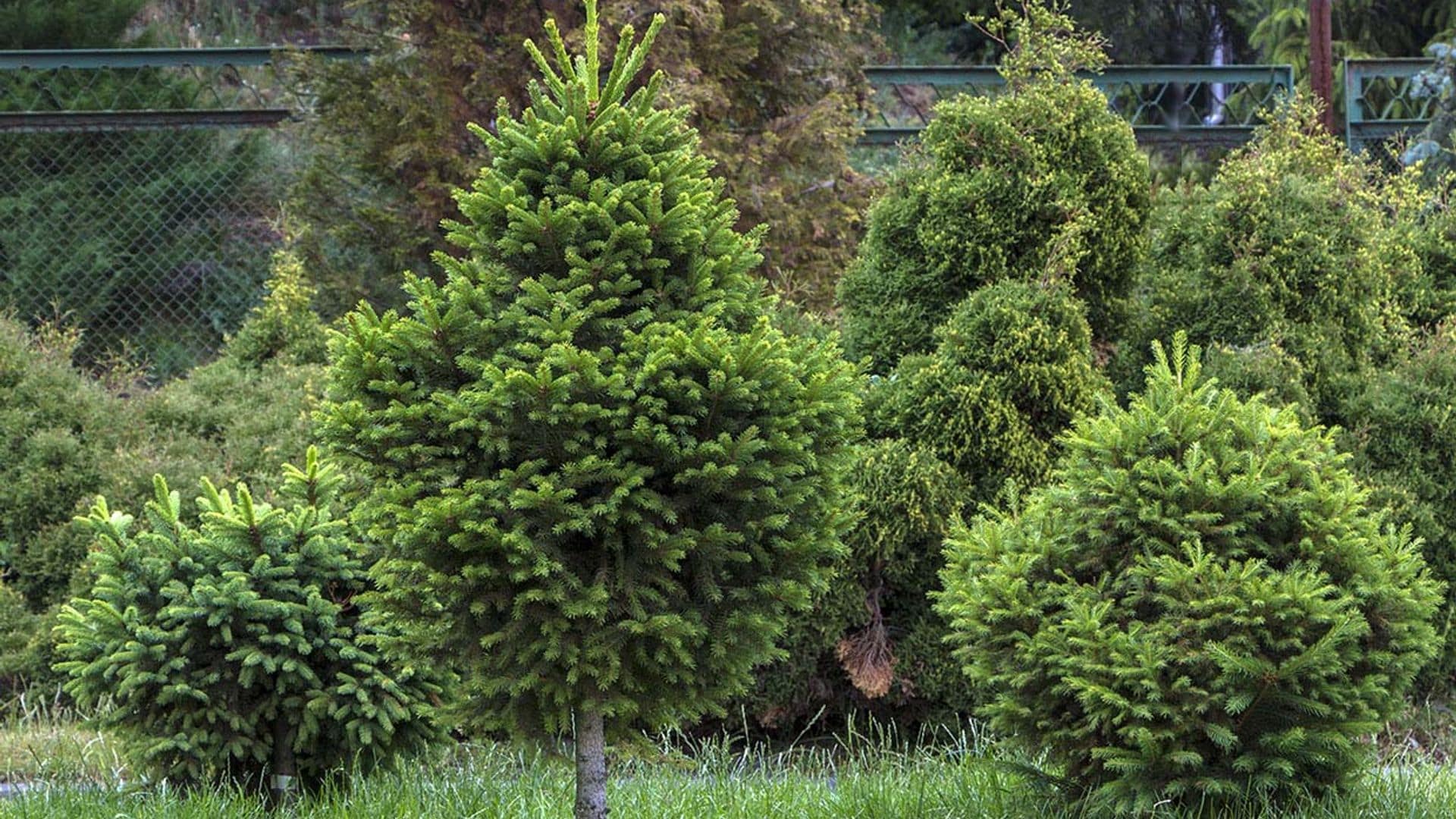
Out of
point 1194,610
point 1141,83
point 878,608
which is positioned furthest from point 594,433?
point 1141,83

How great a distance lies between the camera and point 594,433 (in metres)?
3.83

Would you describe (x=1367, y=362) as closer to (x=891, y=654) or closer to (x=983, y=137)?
(x=983, y=137)

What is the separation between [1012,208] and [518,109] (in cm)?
464

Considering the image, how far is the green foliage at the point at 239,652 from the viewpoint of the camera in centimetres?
444

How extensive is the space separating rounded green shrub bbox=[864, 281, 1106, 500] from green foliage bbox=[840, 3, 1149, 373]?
0.83 ft

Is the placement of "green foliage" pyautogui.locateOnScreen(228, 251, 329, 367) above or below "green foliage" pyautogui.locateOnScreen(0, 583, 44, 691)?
above

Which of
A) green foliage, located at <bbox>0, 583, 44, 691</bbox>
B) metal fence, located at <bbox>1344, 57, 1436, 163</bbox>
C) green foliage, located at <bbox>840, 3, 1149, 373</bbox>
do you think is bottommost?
green foliage, located at <bbox>0, 583, 44, 691</bbox>

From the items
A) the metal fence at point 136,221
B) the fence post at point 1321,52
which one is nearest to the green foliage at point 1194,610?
the fence post at point 1321,52

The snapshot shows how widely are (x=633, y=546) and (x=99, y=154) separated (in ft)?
33.6

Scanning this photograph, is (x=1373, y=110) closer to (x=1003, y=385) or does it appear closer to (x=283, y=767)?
(x=1003, y=385)

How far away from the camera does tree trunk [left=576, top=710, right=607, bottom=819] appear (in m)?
4.08

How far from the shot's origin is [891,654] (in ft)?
19.4

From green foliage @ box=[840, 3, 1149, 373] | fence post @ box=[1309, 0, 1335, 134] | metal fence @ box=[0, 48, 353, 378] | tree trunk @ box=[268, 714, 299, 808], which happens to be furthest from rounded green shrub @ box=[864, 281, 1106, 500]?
metal fence @ box=[0, 48, 353, 378]

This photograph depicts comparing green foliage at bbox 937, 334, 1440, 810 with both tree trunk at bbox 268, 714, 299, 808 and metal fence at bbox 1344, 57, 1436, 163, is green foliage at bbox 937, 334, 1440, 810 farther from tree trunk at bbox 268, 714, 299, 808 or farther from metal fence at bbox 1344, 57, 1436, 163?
metal fence at bbox 1344, 57, 1436, 163
